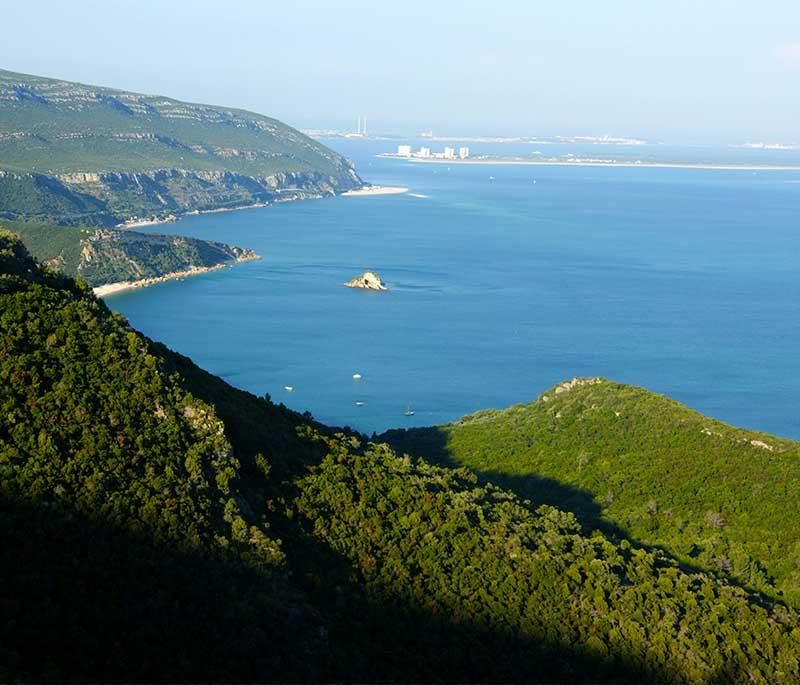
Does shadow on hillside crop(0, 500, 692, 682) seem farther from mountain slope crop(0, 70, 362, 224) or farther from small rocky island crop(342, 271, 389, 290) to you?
mountain slope crop(0, 70, 362, 224)

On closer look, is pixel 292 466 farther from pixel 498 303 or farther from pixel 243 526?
pixel 498 303

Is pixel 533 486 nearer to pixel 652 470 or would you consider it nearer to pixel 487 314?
pixel 652 470

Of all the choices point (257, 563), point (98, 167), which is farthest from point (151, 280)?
point (257, 563)

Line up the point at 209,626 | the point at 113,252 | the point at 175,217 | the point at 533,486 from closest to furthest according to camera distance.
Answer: the point at 209,626 < the point at 533,486 < the point at 113,252 < the point at 175,217

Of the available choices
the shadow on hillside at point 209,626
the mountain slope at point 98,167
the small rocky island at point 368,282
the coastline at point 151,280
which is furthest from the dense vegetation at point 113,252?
the shadow on hillside at point 209,626

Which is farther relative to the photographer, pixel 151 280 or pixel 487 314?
pixel 151 280

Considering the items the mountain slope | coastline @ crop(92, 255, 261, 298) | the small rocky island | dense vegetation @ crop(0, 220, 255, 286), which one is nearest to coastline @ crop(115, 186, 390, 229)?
the mountain slope

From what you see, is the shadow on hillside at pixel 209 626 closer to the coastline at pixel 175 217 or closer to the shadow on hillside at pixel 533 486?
the shadow on hillside at pixel 533 486
